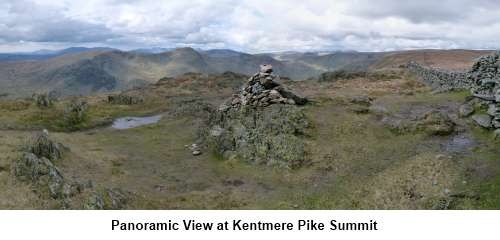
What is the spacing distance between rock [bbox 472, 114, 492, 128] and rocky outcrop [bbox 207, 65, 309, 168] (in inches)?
571

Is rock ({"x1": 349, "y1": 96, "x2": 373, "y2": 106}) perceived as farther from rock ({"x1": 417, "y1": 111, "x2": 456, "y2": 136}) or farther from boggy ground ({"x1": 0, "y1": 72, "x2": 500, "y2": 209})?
rock ({"x1": 417, "y1": 111, "x2": 456, "y2": 136})

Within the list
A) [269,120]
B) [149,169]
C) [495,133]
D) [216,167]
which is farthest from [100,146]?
[495,133]

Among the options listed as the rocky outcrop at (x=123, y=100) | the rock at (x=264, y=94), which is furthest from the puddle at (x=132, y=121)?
the rock at (x=264, y=94)

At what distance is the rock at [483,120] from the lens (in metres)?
37.1

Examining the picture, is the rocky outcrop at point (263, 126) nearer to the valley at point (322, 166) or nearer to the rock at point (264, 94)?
the rock at point (264, 94)

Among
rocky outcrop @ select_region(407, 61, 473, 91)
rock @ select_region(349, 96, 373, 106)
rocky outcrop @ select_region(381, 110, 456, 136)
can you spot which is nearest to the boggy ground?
Result: rock @ select_region(349, 96, 373, 106)

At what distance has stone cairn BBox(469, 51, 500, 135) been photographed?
36.2m

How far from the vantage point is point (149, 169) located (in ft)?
126

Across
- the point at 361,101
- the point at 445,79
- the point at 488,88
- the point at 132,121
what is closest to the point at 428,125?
the point at 488,88

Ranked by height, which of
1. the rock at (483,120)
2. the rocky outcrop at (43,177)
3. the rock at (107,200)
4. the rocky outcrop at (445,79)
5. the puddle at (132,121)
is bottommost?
Answer: the puddle at (132,121)

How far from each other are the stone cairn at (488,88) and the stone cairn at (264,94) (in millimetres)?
17239

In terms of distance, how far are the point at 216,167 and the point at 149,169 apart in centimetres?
565
